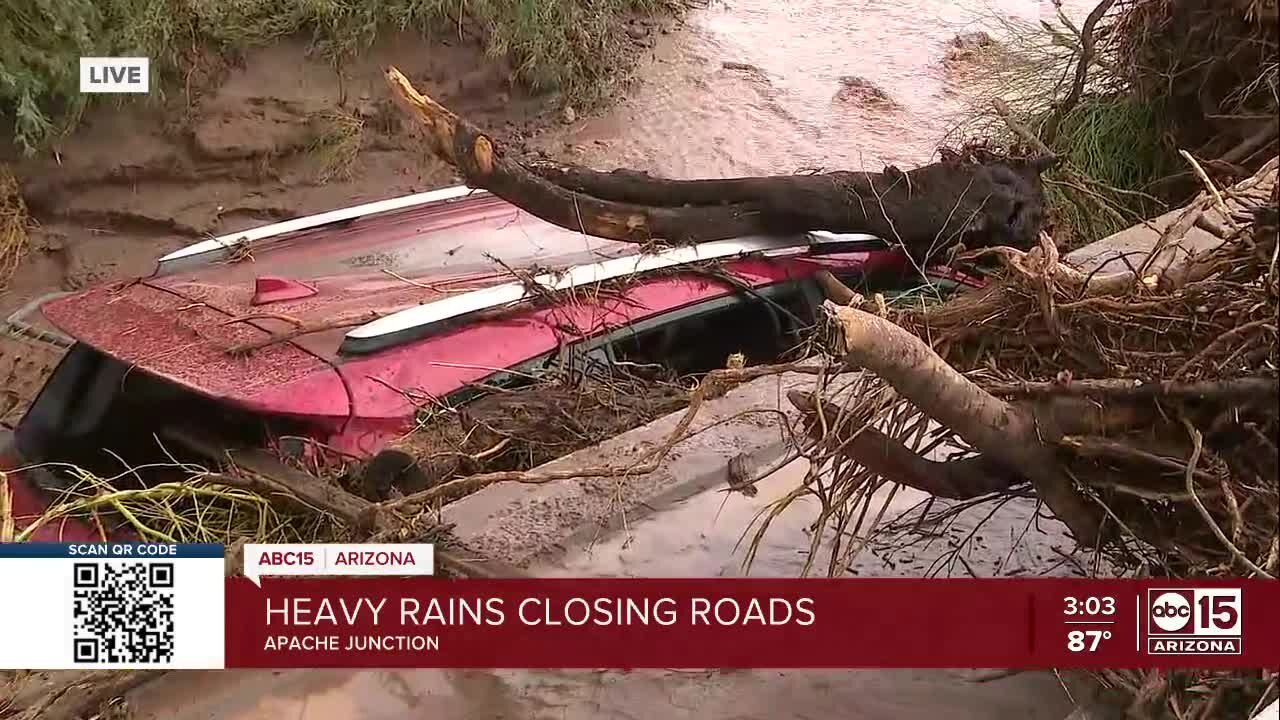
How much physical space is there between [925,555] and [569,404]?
0.92 metres

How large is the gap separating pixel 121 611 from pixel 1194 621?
158 cm

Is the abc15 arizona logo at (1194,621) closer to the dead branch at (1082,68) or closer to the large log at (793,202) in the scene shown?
the large log at (793,202)

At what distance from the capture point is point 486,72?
531 centimetres

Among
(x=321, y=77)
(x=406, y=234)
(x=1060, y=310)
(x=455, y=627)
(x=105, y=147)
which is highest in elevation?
(x=321, y=77)

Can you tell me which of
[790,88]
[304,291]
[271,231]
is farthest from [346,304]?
[790,88]

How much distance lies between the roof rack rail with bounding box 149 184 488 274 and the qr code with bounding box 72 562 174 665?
1.37m

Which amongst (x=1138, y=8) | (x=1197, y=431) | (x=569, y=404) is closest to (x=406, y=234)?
(x=569, y=404)

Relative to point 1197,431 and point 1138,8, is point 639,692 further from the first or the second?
point 1138,8
